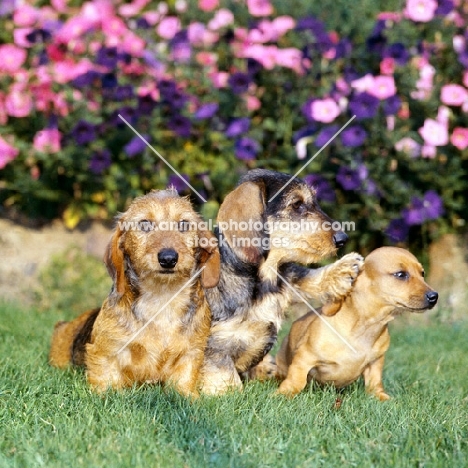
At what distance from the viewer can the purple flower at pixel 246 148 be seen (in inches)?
293

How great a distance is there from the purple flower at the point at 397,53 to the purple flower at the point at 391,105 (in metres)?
0.36

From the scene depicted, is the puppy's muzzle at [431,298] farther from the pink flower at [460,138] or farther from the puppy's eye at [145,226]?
the pink flower at [460,138]

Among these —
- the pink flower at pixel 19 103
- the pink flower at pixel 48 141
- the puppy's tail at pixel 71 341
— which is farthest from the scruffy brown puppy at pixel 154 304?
the pink flower at pixel 19 103

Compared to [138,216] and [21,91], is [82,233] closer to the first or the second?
[21,91]

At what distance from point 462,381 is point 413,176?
2.79 m

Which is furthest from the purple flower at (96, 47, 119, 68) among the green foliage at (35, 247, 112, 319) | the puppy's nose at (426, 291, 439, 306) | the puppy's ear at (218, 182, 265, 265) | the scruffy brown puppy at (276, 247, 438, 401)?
the puppy's nose at (426, 291, 439, 306)

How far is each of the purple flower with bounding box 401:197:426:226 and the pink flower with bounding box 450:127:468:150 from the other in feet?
2.16

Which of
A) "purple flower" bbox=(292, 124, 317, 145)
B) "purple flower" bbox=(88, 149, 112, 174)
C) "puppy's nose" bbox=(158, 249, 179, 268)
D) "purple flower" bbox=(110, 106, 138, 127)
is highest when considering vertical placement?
"puppy's nose" bbox=(158, 249, 179, 268)

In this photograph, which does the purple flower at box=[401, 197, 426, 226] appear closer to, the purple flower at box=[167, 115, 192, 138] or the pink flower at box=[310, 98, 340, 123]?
the pink flower at box=[310, 98, 340, 123]

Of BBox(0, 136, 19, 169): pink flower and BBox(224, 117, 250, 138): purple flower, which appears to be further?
BBox(0, 136, 19, 169): pink flower

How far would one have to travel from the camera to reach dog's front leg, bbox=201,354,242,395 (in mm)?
4566

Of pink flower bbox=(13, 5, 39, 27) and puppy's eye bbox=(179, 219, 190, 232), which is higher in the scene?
puppy's eye bbox=(179, 219, 190, 232)

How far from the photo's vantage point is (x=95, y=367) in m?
4.45

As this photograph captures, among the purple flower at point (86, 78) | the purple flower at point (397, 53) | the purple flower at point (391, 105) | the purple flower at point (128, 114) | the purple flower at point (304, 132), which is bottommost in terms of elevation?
the purple flower at point (128, 114)
